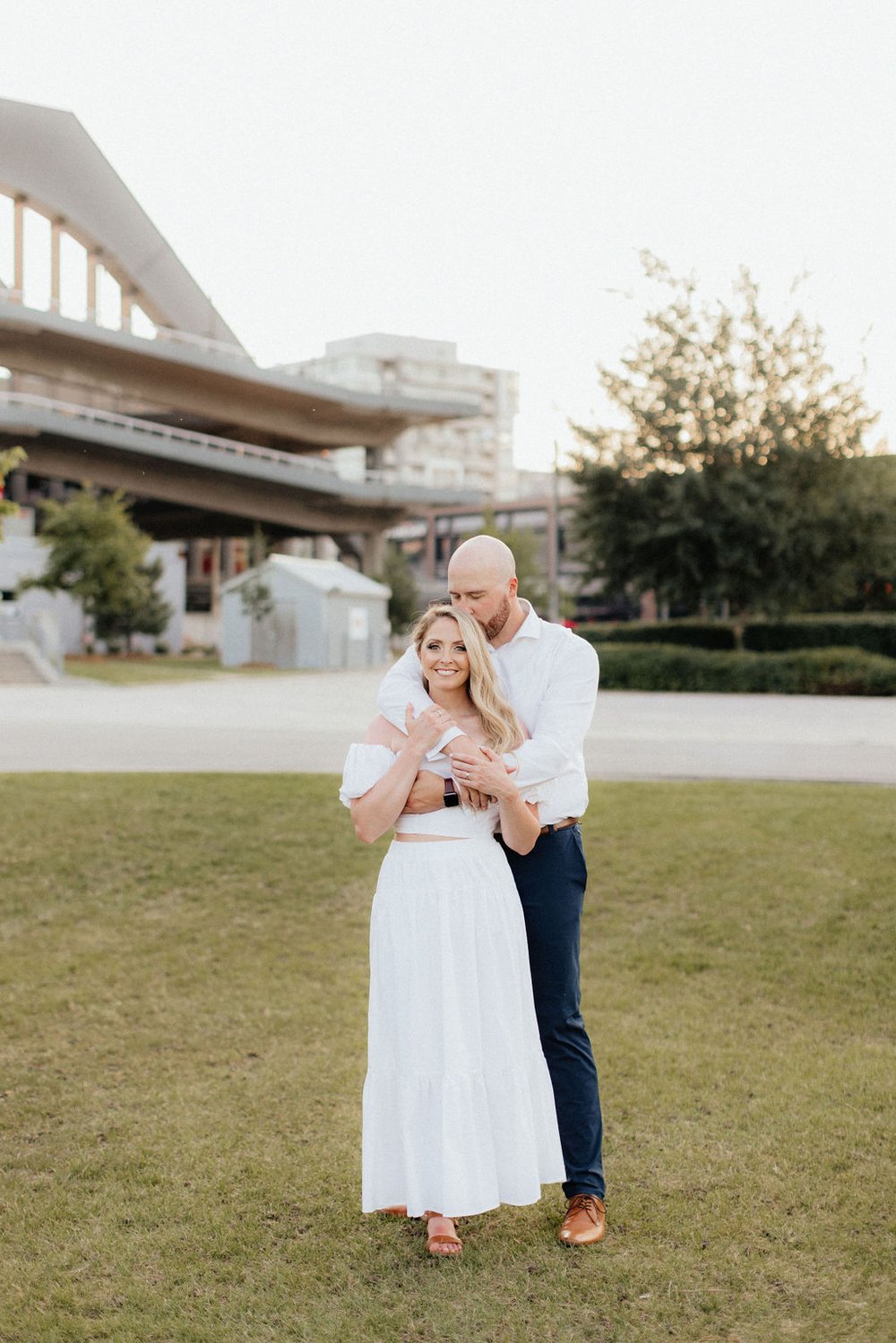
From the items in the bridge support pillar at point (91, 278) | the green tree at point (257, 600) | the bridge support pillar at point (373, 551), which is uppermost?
the bridge support pillar at point (91, 278)

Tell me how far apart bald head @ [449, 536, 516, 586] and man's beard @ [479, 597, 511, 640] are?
0.24 ft

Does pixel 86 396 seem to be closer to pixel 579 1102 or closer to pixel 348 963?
pixel 348 963

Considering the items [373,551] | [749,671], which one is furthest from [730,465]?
[373,551]

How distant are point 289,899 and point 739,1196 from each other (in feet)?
15.5

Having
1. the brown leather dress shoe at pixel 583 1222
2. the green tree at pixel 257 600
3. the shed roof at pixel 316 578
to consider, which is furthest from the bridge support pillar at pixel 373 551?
the brown leather dress shoe at pixel 583 1222

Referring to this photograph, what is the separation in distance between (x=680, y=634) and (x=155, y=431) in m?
27.7

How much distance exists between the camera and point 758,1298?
11.4 ft

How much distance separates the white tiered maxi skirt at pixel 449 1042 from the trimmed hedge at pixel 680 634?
29.5m

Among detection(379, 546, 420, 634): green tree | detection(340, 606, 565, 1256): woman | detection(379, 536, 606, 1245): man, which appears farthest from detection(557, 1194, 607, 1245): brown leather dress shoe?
detection(379, 546, 420, 634): green tree

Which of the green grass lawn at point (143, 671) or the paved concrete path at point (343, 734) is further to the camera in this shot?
the green grass lawn at point (143, 671)

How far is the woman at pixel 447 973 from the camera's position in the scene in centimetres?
336

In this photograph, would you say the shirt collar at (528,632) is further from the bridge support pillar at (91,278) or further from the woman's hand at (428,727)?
the bridge support pillar at (91,278)

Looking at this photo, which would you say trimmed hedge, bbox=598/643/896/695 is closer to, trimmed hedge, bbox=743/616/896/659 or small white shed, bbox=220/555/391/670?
trimmed hedge, bbox=743/616/896/659

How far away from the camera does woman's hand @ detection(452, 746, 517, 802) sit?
326 centimetres
